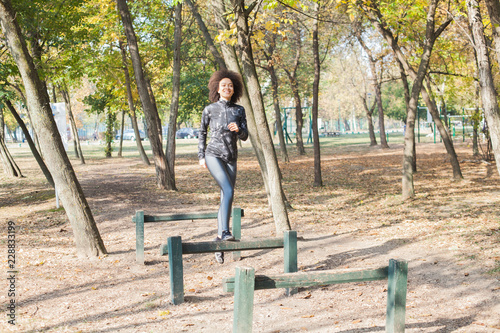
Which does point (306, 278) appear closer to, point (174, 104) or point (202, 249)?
point (202, 249)

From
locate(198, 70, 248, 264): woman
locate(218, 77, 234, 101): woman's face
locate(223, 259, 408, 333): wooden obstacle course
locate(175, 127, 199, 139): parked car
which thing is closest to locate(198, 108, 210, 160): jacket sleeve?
locate(198, 70, 248, 264): woman

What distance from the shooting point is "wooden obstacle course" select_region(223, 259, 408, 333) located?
308cm

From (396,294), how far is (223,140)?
9.21 feet

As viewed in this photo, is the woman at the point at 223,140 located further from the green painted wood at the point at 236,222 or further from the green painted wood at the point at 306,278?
the green painted wood at the point at 306,278

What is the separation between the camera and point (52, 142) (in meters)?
6.27

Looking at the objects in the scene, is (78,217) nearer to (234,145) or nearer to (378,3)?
(234,145)

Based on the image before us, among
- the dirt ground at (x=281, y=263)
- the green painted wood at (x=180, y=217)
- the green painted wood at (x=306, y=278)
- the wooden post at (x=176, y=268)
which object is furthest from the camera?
Result: the green painted wood at (x=180, y=217)

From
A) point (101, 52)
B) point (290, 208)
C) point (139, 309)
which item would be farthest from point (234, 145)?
point (101, 52)

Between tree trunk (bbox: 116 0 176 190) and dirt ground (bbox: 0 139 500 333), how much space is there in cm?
92

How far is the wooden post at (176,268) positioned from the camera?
14.8 feet

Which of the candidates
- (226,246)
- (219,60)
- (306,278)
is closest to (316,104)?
(219,60)

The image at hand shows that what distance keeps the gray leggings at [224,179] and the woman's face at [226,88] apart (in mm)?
758

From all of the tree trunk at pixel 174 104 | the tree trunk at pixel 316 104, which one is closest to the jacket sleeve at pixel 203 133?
the tree trunk at pixel 316 104

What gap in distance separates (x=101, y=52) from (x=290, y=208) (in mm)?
14433
